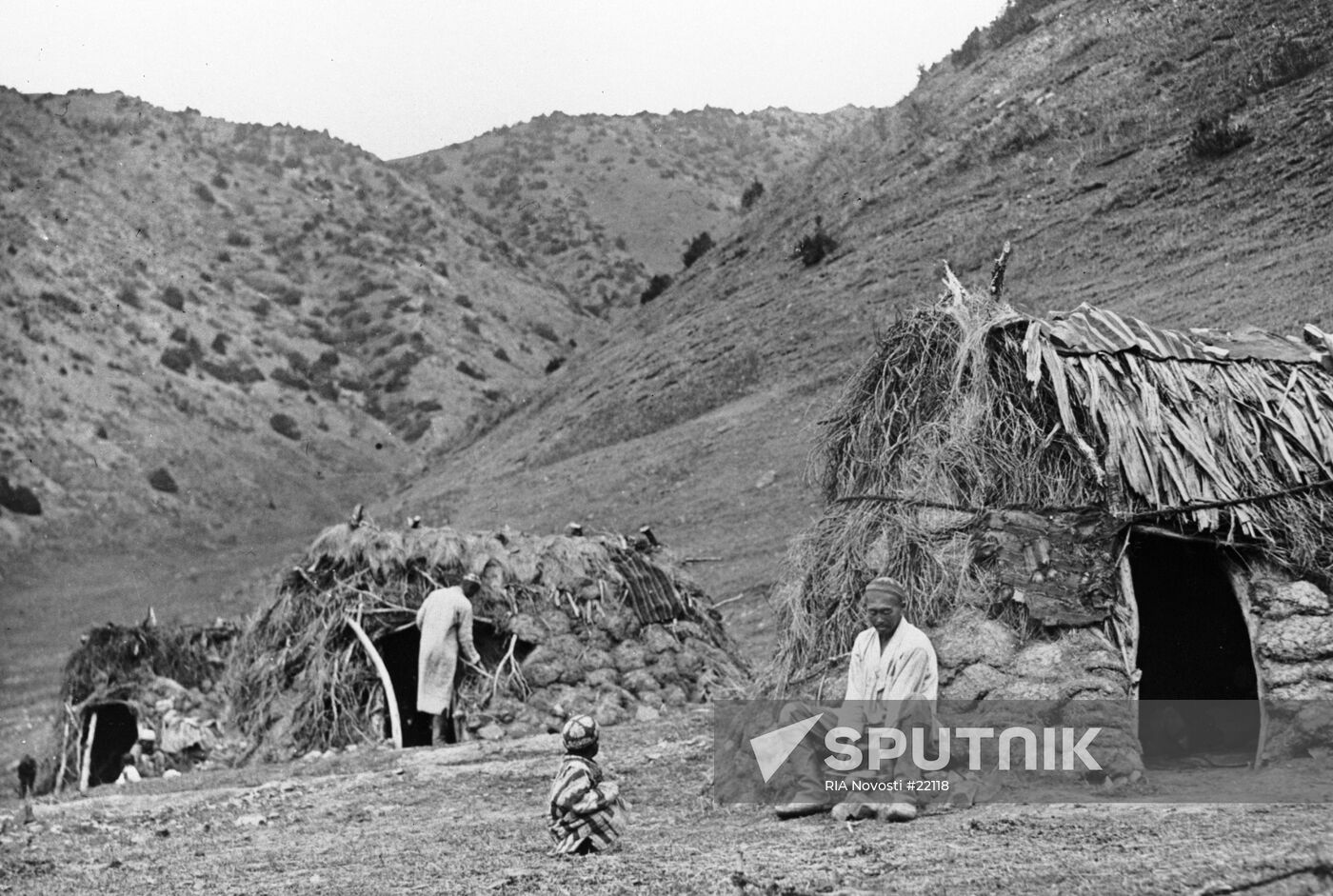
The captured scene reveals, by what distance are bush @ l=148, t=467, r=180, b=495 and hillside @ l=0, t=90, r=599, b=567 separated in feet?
0.17

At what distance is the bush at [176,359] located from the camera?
48.1 m

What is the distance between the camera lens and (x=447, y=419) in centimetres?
4991

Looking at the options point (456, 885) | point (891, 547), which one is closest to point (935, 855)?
point (456, 885)

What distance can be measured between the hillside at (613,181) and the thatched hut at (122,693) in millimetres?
48394

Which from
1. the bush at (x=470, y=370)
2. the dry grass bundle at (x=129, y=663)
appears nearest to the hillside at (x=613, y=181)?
the bush at (x=470, y=370)

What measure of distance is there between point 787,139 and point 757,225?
66873 mm

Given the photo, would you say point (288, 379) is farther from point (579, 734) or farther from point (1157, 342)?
point (579, 734)

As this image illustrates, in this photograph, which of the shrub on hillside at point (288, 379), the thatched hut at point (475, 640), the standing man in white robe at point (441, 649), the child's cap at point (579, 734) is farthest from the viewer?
the shrub on hillside at point (288, 379)

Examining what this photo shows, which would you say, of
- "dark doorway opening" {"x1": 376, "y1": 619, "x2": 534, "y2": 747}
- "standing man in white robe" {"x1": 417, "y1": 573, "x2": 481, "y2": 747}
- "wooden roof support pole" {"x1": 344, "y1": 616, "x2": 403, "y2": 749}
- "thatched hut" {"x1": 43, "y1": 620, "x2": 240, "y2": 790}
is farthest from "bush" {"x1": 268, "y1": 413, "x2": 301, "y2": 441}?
"standing man in white robe" {"x1": 417, "y1": 573, "x2": 481, "y2": 747}

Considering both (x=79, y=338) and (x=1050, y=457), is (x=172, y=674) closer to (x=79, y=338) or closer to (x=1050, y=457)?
(x=1050, y=457)

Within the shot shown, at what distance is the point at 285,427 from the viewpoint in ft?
154

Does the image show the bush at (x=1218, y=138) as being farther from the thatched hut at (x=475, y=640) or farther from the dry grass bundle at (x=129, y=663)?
the dry grass bundle at (x=129, y=663)

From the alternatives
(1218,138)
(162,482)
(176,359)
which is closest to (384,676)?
(1218,138)

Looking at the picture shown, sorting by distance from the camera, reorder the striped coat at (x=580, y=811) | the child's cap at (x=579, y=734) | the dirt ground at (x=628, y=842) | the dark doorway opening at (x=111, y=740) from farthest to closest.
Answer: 1. the dark doorway opening at (x=111, y=740)
2. the child's cap at (x=579, y=734)
3. the striped coat at (x=580, y=811)
4. the dirt ground at (x=628, y=842)
